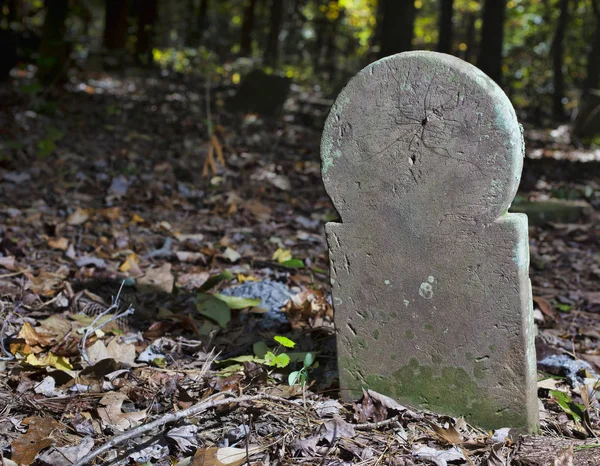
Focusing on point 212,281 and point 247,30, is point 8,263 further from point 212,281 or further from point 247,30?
point 247,30

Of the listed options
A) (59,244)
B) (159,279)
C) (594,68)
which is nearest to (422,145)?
(159,279)

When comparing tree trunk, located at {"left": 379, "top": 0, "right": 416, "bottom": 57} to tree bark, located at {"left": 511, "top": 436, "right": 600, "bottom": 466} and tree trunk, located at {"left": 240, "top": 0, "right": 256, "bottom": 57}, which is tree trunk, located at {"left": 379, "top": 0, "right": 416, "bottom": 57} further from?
tree bark, located at {"left": 511, "top": 436, "right": 600, "bottom": 466}

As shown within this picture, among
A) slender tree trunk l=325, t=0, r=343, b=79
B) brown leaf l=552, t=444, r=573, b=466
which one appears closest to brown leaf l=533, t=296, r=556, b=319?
brown leaf l=552, t=444, r=573, b=466

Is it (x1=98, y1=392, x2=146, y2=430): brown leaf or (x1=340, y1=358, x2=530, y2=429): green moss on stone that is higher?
(x1=340, y1=358, x2=530, y2=429): green moss on stone

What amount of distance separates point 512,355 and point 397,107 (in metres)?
1.07

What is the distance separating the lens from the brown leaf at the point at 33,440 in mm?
2438

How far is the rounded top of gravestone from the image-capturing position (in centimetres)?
254

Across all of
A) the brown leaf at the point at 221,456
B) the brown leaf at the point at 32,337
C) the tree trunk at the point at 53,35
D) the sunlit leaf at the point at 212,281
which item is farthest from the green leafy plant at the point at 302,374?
the tree trunk at the point at 53,35

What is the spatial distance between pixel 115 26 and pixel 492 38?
7.73m

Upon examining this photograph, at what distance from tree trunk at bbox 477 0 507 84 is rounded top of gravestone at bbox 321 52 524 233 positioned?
417 inches

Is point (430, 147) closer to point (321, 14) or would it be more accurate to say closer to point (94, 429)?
point (94, 429)

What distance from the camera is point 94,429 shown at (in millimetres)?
2686

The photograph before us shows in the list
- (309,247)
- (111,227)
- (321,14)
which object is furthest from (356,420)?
(321,14)

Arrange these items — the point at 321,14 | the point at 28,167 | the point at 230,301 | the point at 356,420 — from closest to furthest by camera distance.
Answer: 1. the point at 356,420
2. the point at 230,301
3. the point at 28,167
4. the point at 321,14
